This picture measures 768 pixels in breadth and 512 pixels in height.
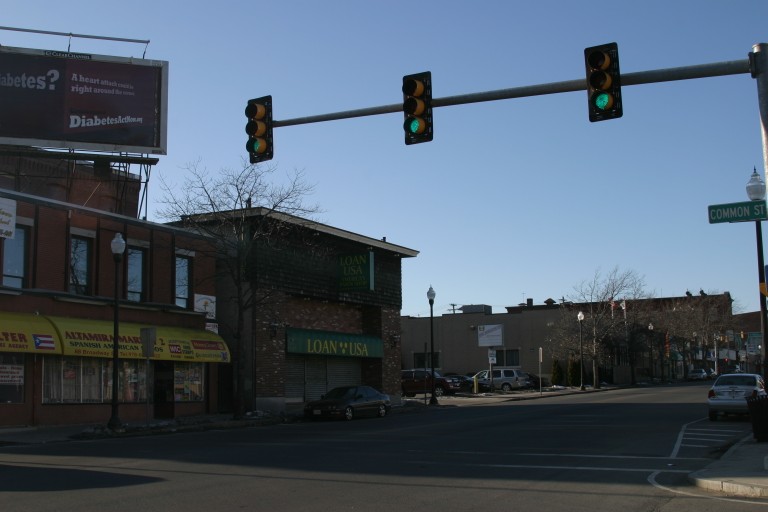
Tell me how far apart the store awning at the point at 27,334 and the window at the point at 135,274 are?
452 cm

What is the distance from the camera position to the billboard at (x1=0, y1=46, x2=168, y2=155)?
31719 millimetres

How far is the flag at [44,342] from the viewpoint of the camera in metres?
24.7

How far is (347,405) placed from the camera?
30.9 m

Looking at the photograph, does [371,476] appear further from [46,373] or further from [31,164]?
[31,164]

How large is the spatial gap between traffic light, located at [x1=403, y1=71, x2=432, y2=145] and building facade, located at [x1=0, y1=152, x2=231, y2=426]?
14177 millimetres

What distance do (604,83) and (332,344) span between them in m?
28.9

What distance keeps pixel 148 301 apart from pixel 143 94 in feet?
31.0

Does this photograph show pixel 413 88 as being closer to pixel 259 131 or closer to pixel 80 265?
pixel 259 131

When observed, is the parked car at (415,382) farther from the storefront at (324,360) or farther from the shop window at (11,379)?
the shop window at (11,379)

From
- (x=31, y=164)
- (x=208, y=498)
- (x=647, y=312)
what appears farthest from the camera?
(x=647, y=312)

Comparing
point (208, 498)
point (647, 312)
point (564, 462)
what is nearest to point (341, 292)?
point (564, 462)

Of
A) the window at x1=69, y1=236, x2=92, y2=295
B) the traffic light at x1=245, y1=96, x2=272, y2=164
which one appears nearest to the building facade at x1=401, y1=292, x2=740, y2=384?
the window at x1=69, y1=236, x2=92, y2=295

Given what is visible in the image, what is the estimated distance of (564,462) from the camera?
15.7 meters

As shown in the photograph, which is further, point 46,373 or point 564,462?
point 46,373
